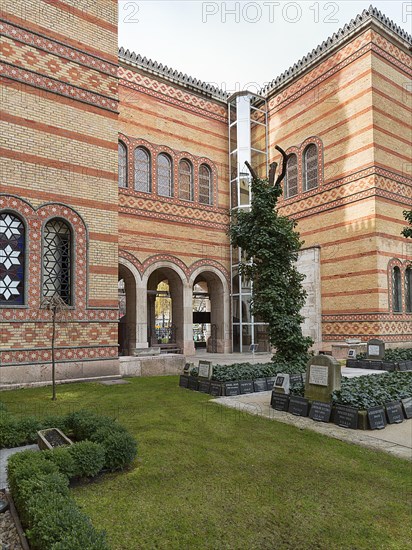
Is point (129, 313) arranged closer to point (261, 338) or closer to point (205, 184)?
point (261, 338)

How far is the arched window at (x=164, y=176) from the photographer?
69.8 feet

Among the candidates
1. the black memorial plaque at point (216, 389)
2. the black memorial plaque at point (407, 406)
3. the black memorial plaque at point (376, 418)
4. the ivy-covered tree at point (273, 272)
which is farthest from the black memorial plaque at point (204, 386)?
the black memorial plaque at point (407, 406)

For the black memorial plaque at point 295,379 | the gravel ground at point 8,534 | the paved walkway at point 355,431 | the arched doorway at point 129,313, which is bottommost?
the paved walkway at point 355,431

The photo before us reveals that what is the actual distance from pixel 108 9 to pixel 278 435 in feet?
44.3

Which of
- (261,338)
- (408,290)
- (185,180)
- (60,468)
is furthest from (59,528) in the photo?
(261,338)

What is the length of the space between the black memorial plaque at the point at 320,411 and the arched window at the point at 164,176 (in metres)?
15.4

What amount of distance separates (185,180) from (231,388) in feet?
48.3

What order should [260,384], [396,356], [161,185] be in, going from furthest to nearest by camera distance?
1. [161,185]
2. [396,356]
3. [260,384]

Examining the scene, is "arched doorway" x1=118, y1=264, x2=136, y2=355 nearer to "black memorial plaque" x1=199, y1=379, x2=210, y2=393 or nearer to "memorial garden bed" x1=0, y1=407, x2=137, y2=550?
"black memorial plaque" x1=199, y1=379, x2=210, y2=393

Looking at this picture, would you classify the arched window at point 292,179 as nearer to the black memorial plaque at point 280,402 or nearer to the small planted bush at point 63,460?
the black memorial plaque at point 280,402

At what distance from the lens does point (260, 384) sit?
34.7 ft

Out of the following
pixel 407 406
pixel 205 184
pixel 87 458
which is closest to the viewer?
pixel 87 458

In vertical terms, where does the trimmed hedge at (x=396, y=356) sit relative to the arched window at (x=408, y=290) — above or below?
below

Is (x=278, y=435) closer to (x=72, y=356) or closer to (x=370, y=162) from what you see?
(x=72, y=356)
